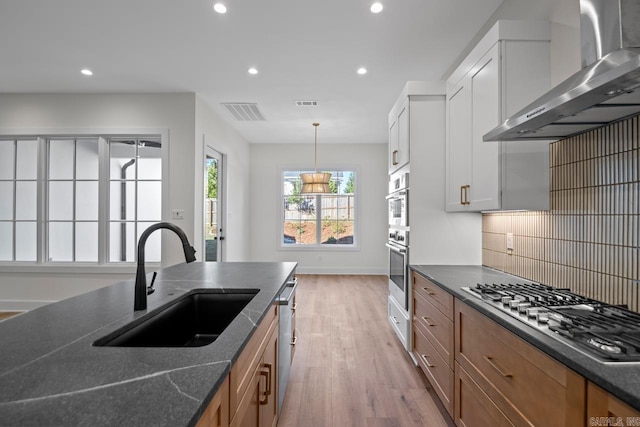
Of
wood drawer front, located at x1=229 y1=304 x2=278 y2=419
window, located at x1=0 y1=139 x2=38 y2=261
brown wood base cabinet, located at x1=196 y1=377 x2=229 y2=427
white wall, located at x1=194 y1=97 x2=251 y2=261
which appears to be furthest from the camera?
window, located at x1=0 y1=139 x2=38 y2=261

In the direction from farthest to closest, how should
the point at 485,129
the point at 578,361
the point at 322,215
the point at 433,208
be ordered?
the point at 322,215 < the point at 433,208 < the point at 485,129 < the point at 578,361

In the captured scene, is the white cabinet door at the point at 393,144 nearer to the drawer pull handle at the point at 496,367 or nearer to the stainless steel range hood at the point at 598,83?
the stainless steel range hood at the point at 598,83

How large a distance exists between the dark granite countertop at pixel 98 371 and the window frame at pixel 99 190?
10.2 feet

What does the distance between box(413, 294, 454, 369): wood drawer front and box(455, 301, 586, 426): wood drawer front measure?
180 mm

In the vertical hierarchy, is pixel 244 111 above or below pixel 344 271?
above

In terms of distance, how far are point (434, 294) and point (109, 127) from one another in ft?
14.2

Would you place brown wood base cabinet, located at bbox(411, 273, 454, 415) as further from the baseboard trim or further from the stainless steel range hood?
the baseboard trim

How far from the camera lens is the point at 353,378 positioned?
8.29ft

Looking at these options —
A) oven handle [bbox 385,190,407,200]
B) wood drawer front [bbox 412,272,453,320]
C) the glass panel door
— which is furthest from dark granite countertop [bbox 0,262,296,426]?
the glass panel door

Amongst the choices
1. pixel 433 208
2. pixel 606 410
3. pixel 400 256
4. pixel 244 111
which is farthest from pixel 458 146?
pixel 244 111

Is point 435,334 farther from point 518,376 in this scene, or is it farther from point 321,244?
point 321,244

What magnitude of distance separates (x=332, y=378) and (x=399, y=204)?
1.62 metres

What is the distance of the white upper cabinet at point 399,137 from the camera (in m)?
2.79

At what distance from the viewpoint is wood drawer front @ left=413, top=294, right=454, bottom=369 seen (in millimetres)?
1889
